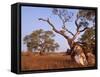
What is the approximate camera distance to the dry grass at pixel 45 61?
2.21 metres

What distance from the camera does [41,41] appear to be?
227 cm

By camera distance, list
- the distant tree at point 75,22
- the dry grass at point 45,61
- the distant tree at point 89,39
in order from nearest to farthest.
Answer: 1. the dry grass at point 45,61
2. the distant tree at point 75,22
3. the distant tree at point 89,39

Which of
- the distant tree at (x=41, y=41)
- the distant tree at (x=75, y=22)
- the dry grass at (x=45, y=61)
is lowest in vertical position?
the dry grass at (x=45, y=61)

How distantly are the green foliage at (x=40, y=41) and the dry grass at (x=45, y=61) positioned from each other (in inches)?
2.2

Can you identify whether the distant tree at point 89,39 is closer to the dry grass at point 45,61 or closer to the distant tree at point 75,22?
the distant tree at point 75,22

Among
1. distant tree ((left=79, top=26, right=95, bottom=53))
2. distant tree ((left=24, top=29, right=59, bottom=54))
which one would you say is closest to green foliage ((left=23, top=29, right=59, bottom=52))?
distant tree ((left=24, top=29, right=59, bottom=54))

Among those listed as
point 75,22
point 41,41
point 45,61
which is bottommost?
point 45,61

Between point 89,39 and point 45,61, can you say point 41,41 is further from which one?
point 89,39

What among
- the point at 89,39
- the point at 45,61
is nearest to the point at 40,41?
the point at 45,61

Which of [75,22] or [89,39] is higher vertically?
[75,22]

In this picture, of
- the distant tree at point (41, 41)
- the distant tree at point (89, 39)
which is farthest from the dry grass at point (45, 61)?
the distant tree at point (89, 39)

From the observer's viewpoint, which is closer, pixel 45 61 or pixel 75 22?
pixel 45 61

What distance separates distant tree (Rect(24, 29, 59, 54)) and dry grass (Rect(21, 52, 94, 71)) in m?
0.05

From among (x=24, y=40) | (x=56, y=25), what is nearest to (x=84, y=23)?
(x=56, y=25)
